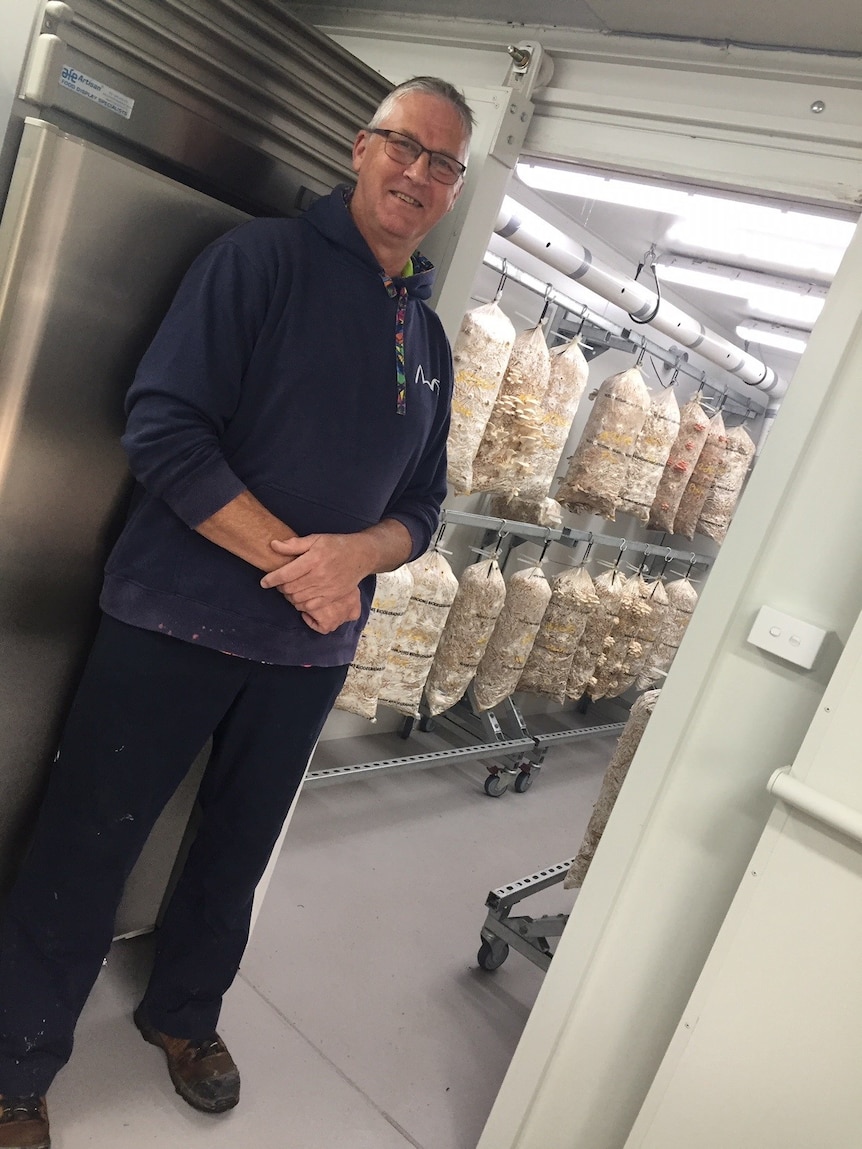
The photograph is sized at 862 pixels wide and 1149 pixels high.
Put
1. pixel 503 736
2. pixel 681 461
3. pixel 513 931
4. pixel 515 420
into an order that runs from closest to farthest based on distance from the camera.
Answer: pixel 513 931 < pixel 515 420 < pixel 681 461 < pixel 503 736

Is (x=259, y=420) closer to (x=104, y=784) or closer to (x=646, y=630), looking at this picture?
(x=104, y=784)

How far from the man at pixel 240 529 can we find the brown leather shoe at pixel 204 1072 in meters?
0.28

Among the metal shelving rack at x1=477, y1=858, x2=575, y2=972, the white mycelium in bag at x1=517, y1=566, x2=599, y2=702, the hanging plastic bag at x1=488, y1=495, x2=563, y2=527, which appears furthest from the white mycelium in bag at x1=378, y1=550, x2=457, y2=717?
the white mycelium in bag at x1=517, y1=566, x2=599, y2=702

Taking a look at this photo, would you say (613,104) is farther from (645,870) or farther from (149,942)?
(149,942)

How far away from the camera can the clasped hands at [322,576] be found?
4.38 feet

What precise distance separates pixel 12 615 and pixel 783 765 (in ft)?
4.16

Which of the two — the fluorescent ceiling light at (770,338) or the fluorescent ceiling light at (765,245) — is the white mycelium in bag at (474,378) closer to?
the fluorescent ceiling light at (765,245)

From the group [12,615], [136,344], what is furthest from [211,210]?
[12,615]

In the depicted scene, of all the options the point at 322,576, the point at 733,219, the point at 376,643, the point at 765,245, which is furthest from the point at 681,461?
the point at 322,576

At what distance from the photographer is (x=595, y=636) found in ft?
12.1

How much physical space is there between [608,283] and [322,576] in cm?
192

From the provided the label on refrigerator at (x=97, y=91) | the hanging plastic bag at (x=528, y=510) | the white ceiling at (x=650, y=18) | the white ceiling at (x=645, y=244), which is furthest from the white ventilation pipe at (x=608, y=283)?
the label on refrigerator at (x=97, y=91)

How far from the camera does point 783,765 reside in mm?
1419

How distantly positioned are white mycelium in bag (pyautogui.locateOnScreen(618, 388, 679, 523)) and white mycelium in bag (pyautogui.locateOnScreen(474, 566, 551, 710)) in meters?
0.44
